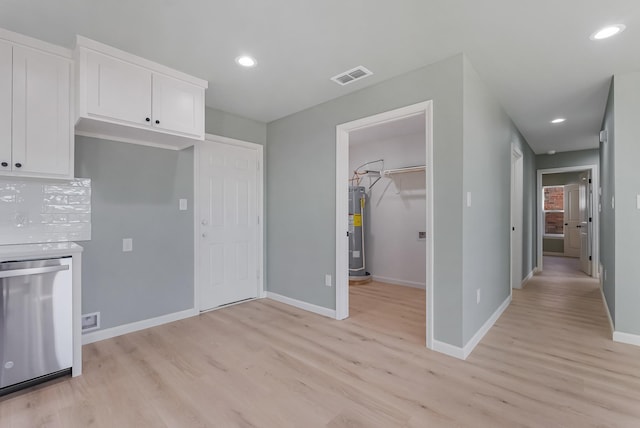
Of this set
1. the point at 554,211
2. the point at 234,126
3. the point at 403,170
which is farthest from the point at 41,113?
the point at 554,211

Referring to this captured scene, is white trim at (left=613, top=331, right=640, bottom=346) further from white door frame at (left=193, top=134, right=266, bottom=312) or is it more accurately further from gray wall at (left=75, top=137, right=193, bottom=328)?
gray wall at (left=75, top=137, right=193, bottom=328)

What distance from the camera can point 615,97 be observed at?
110 inches

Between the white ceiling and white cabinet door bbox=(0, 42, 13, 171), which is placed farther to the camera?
white cabinet door bbox=(0, 42, 13, 171)

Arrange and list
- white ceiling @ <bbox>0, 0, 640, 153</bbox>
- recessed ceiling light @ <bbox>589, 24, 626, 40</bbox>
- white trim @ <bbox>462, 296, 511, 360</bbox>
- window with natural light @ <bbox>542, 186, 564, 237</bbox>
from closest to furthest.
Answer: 1. white ceiling @ <bbox>0, 0, 640, 153</bbox>
2. recessed ceiling light @ <bbox>589, 24, 626, 40</bbox>
3. white trim @ <bbox>462, 296, 511, 360</bbox>
4. window with natural light @ <bbox>542, 186, 564, 237</bbox>

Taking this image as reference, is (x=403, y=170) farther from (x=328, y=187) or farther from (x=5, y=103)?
(x=5, y=103)

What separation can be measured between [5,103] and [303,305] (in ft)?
10.4

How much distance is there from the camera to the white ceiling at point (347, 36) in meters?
1.92

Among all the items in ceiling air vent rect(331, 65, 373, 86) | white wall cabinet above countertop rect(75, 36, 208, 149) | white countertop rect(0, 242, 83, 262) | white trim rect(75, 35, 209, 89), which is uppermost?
ceiling air vent rect(331, 65, 373, 86)

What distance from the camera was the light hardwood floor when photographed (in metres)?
1.77

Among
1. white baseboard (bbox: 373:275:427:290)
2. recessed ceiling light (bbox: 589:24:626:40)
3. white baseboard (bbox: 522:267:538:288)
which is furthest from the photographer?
white baseboard (bbox: 522:267:538:288)

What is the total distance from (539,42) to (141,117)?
313 centimetres

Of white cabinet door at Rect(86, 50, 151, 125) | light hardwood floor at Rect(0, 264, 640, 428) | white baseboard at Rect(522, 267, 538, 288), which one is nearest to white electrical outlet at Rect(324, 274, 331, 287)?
light hardwood floor at Rect(0, 264, 640, 428)

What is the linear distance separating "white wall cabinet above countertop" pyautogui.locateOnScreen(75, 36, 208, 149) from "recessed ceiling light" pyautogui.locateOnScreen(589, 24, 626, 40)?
312cm

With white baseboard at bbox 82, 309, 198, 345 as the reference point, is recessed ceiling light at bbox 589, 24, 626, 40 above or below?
above
